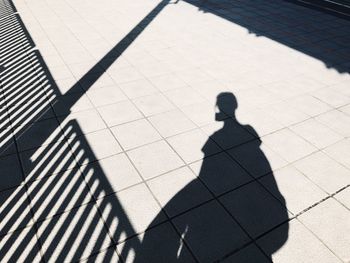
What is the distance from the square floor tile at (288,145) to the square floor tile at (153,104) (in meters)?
1.96

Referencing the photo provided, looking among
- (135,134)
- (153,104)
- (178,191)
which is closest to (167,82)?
(153,104)

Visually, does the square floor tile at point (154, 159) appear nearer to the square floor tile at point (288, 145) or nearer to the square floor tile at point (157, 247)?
the square floor tile at point (157, 247)

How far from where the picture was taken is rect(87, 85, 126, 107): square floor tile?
5.90 m

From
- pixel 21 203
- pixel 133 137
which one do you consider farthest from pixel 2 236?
pixel 133 137

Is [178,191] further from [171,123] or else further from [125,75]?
[125,75]

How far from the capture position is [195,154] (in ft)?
15.4

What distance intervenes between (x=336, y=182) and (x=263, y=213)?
1.34 meters

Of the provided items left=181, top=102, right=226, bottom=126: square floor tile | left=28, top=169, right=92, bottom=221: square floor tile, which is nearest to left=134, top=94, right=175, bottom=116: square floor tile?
left=181, top=102, right=226, bottom=126: square floor tile

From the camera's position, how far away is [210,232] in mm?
3576

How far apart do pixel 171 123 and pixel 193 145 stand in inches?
28.6

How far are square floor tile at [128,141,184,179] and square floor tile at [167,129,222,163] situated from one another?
130 mm

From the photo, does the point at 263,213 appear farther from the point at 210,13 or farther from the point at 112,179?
the point at 210,13

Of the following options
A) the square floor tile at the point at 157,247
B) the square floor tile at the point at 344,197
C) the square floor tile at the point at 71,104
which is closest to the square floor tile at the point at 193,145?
the square floor tile at the point at 157,247

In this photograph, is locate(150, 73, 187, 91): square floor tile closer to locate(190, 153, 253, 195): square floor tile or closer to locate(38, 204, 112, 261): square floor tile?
locate(190, 153, 253, 195): square floor tile
